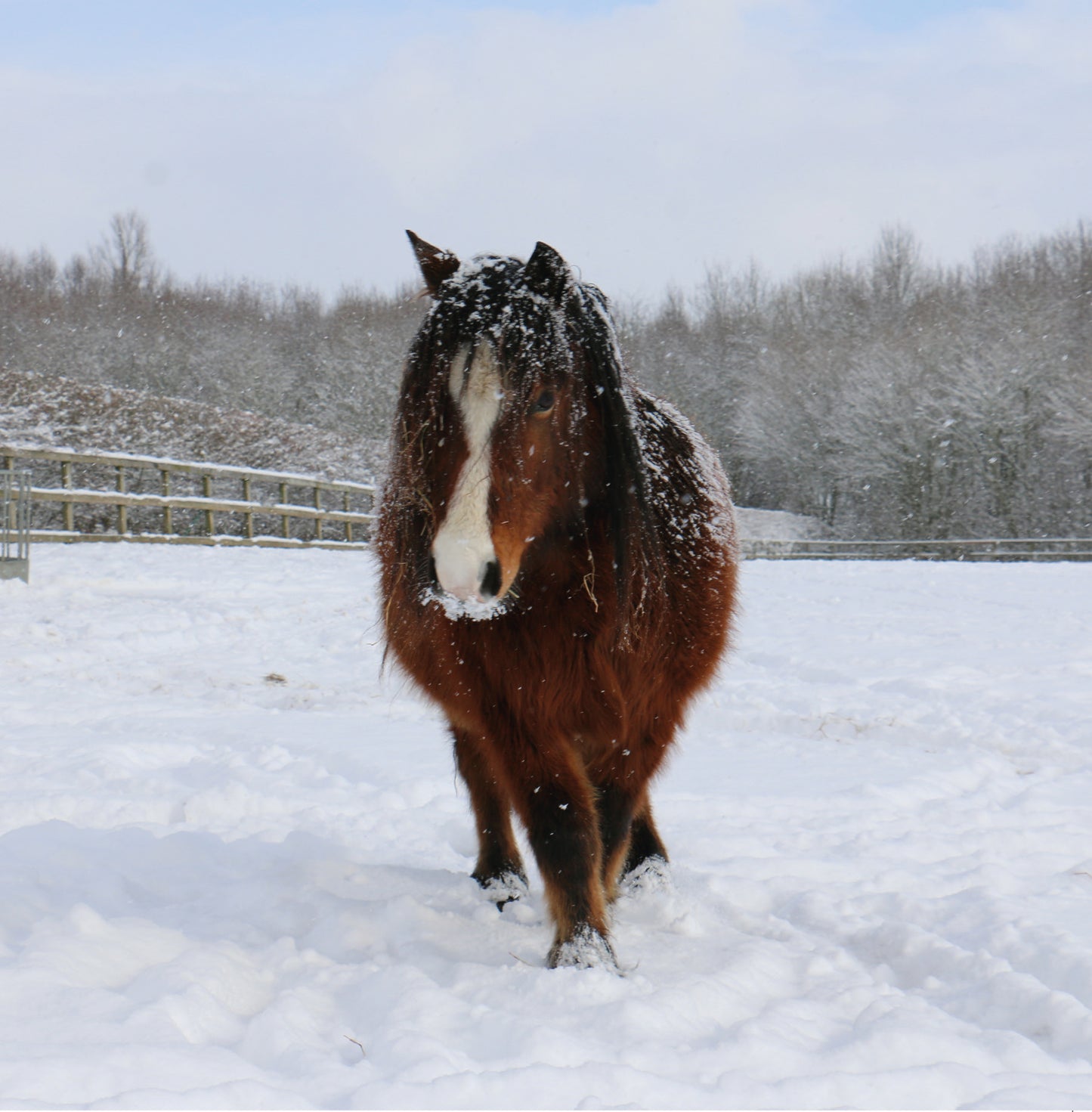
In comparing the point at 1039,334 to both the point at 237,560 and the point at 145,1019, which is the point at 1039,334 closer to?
the point at 237,560

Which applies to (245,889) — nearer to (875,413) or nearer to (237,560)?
(237,560)

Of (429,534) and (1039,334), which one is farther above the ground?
(1039,334)

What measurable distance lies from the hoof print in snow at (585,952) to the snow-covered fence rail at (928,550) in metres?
21.0

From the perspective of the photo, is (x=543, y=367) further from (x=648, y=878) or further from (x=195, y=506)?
(x=195, y=506)

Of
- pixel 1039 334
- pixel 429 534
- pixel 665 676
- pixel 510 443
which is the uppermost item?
pixel 1039 334

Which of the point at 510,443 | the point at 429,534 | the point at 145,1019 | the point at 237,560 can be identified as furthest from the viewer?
the point at 237,560

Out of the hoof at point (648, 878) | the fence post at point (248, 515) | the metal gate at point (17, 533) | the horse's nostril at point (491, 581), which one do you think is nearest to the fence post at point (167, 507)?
the fence post at point (248, 515)

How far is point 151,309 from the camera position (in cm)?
3475

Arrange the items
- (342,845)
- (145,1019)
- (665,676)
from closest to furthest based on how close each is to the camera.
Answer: (145,1019)
(665,676)
(342,845)

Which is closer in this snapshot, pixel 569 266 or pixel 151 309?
pixel 569 266

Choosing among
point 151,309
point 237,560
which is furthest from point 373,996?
point 151,309

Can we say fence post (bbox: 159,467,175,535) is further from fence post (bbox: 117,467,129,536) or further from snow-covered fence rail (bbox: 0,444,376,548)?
fence post (bbox: 117,467,129,536)

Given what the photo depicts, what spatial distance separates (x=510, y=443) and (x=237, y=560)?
36.8 ft

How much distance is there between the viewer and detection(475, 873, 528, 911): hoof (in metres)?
3.07
